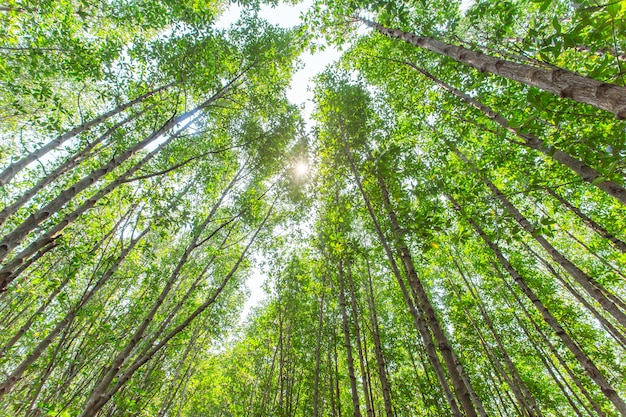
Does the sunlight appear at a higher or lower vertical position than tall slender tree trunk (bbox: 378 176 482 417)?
higher

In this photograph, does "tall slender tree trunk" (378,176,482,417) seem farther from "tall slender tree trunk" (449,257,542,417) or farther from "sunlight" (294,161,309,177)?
"tall slender tree trunk" (449,257,542,417)

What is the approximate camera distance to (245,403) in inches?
501

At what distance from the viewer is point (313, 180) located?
26.3ft

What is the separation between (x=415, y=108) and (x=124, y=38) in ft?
42.1

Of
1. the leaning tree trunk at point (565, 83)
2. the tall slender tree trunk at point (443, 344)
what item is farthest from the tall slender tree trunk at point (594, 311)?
the leaning tree trunk at point (565, 83)

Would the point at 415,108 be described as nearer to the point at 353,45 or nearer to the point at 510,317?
the point at 353,45

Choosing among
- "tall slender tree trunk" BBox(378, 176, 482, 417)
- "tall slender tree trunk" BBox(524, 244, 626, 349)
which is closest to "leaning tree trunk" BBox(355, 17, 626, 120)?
"tall slender tree trunk" BBox(378, 176, 482, 417)

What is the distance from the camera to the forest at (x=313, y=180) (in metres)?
3.42

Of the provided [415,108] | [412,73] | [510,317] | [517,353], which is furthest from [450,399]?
[517,353]

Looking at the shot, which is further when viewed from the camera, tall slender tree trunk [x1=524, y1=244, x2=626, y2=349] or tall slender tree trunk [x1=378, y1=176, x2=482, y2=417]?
tall slender tree trunk [x1=524, y1=244, x2=626, y2=349]

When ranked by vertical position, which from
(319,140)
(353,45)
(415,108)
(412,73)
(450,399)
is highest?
(353,45)

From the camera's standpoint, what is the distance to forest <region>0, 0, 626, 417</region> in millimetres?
3422

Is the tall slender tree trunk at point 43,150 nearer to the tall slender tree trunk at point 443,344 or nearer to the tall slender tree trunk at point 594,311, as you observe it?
the tall slender tree trunk at point 443,344

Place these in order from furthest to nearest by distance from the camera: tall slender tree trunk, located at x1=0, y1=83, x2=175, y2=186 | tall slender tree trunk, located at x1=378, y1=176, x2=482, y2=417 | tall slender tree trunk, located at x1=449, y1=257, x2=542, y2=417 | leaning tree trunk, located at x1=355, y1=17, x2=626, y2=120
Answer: tall slender tree trunk, located at x1=449, y1=257, x2=542, y2=417
tall slender tree trunk, located at x1=0, y1=83, x2=175, y2=186
tall slender tree trunk, located at x1=378, y1=176, x2=482, y2=417
leaning tree trunk, located at x1=355, y1=17, x2=626, y2=120
